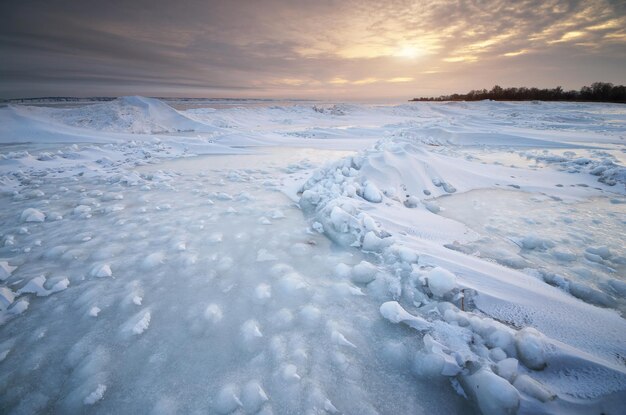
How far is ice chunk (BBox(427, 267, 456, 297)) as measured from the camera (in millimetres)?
1533

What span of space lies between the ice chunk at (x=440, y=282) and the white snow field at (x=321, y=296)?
0.4 inches

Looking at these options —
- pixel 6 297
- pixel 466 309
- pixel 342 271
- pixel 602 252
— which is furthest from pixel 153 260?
pixel 602 252

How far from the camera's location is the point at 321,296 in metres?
1.62

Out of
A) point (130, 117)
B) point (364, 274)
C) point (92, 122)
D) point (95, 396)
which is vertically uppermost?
point (130, 117)

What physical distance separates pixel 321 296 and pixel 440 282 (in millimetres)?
702

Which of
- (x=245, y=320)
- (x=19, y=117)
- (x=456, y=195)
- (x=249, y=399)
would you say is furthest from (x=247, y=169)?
(x=19, y=117)

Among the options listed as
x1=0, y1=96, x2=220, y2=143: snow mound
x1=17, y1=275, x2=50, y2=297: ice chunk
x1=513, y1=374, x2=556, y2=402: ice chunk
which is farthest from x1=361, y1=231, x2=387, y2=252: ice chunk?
x1=0, y1=96, x2=220, y2=143: snow mound

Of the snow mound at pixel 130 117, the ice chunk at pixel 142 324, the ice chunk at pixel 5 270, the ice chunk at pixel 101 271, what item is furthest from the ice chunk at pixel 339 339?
the snow mound at pixel 130 117

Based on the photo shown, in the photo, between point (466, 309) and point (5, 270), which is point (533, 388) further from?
point (5, 270)

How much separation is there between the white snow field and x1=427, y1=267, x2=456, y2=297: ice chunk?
0.01 metres

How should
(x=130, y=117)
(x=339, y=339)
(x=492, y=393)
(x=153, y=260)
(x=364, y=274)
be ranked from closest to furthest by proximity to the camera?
(x=492, y=393)
(x=339, y=339)
(x=364, y=274)
(x=153, y=260)
(x=130, y=117)

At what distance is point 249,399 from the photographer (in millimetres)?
1054

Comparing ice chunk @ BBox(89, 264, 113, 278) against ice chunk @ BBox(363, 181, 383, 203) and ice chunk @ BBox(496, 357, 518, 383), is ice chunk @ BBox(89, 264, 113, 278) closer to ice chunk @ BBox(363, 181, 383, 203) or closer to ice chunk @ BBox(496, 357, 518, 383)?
ice chunk @ BBox(496, 357, 518, 383)

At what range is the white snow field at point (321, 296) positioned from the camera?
1082 mm
